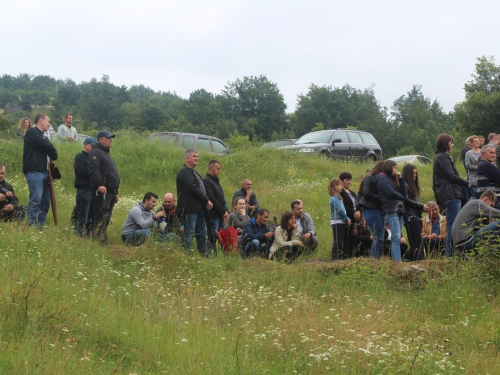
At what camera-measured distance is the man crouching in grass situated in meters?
12.1

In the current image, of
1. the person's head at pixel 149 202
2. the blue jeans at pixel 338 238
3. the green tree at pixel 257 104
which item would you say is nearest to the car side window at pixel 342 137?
the blue jeans at pixel 338 238

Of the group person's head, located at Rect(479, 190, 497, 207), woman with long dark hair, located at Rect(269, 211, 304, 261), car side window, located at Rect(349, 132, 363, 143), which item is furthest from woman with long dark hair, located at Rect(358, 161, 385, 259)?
car side window, located at Rect(349, 132, 363, 143)

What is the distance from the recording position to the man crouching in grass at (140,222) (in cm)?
1212

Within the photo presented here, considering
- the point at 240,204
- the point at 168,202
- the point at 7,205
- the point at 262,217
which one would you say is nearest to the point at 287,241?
the point at 262,217

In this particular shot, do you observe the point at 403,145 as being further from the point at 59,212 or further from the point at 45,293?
the point at 45,293

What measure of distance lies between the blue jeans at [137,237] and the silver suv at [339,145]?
40.3 feet

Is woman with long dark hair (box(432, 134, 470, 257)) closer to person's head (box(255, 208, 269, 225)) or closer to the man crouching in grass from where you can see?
person's head (box(255, 208, 269, 225))

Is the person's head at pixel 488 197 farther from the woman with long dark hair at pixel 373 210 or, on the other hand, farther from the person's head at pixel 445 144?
the woman with long dark hair at pixel 373 210

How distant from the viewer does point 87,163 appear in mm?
12648

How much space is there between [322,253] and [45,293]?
6504mm

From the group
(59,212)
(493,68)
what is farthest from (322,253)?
(493,68)

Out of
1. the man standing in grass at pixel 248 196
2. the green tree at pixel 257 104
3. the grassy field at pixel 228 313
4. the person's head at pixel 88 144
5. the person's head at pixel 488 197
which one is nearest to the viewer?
the grassy field at pixel 228 313

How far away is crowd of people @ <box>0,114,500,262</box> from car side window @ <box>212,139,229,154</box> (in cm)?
1096

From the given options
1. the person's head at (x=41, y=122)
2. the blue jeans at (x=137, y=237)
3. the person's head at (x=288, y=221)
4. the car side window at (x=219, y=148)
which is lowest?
the blue jeans at (x=137, y=237)
